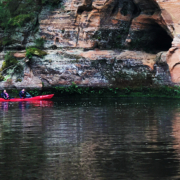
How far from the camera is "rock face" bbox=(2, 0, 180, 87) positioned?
1290 inches

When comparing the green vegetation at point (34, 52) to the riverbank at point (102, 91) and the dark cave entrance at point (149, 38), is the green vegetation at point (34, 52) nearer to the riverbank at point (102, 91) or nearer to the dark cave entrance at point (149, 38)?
the riverbank at point (102, 91)

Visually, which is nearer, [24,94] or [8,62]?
[24,94]

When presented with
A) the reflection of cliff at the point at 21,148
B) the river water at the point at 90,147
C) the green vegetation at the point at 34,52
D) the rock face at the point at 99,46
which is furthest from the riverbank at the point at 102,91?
the reflection of cliff at the point at 21,148

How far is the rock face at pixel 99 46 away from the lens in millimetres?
32759

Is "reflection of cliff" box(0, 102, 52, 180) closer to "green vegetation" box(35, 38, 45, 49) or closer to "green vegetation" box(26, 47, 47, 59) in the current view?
"green vegetation" box(26, 47, 47, 59)

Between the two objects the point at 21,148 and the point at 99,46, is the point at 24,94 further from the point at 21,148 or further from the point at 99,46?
the point at 21,148

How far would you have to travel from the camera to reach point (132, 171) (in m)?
9.39

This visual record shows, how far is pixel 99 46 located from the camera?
33969 millimetres

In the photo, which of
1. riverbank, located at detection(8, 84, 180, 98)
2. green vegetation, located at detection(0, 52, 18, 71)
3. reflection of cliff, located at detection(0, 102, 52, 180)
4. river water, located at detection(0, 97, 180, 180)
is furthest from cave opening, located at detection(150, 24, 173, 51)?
reflection of cliff, located at detection(0, 102, 52, 180)

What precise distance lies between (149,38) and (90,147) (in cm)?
2287

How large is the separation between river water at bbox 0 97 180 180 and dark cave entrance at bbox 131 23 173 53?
47.6 feet

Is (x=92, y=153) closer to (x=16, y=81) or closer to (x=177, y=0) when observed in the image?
(x=177, y=0)

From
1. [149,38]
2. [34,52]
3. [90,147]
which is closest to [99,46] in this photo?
[149,38]

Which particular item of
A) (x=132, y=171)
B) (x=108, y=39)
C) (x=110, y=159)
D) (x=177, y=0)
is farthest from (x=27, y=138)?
(x=108, y=39)
